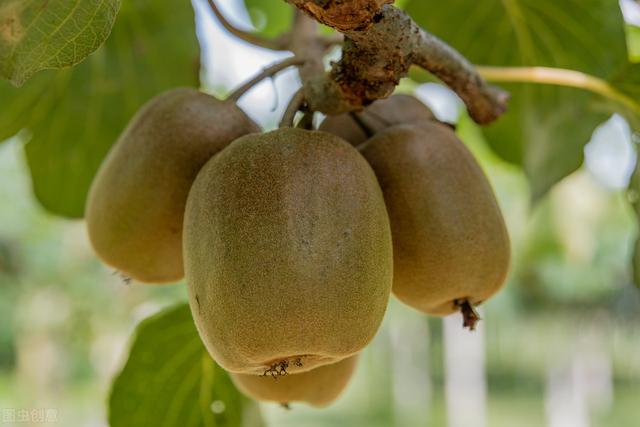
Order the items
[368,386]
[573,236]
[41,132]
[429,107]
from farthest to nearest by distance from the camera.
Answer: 1. [368,386]
2. [573,236]
3. [41,132]
4. [429,107]

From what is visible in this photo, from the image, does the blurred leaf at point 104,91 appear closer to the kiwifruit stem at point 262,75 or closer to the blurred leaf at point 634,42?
the kiwifruit stem at point 262,75

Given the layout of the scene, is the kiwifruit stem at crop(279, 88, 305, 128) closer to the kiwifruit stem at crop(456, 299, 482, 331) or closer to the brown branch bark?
the brown branch bark

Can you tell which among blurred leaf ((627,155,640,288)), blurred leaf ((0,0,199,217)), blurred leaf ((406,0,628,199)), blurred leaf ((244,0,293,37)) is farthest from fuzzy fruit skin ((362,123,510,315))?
blurred leaf ((244,0,293,37))

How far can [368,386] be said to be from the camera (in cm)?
2466

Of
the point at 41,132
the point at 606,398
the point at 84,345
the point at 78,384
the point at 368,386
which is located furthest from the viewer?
the point at 368,386

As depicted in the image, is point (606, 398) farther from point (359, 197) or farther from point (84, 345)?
point (359, 197)

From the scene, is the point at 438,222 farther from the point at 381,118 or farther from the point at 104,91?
the point at 104,91

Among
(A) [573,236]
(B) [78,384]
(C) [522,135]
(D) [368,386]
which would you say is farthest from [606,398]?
(C) [522,135]

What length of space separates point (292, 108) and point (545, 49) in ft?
2.00

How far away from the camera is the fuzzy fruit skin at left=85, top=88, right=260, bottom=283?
0.95m

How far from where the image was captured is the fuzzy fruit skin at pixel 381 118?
1.05 metres

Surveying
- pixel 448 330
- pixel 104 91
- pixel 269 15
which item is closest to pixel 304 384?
pixel 104 91

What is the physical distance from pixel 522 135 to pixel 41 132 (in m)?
0.84

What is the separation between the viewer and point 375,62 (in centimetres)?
80
